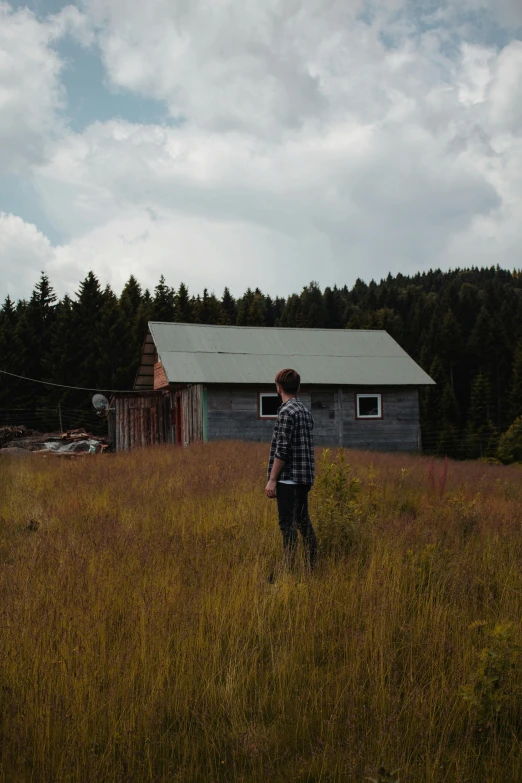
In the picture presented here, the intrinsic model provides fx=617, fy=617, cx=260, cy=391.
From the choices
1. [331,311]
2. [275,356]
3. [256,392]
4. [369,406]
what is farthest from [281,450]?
[331,311]

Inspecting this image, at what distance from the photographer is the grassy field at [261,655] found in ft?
9.74

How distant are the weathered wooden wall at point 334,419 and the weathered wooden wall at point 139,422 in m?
3.67

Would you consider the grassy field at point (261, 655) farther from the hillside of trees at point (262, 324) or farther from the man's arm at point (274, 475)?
the hillside of trees at point (262, 324)

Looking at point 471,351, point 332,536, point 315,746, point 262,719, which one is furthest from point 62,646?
point 471,351

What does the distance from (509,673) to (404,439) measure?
893 inches

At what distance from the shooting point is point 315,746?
3082 mm

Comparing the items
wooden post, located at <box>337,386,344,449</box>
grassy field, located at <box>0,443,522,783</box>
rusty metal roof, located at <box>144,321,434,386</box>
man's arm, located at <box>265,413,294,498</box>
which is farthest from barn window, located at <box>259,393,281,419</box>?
man's arm, located at <box>265,413,294,498</box>

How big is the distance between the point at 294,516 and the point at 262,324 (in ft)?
206

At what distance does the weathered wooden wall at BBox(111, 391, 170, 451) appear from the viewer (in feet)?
84.4

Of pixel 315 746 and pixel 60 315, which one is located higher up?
pixel 60 315

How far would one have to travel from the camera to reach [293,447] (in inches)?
217

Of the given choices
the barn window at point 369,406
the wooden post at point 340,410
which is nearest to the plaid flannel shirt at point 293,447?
the wooden post at point 340,410

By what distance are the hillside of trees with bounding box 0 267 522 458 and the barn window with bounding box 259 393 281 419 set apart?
19.8 meters

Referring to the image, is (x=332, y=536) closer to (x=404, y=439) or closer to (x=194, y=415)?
(x=194, y=415)
